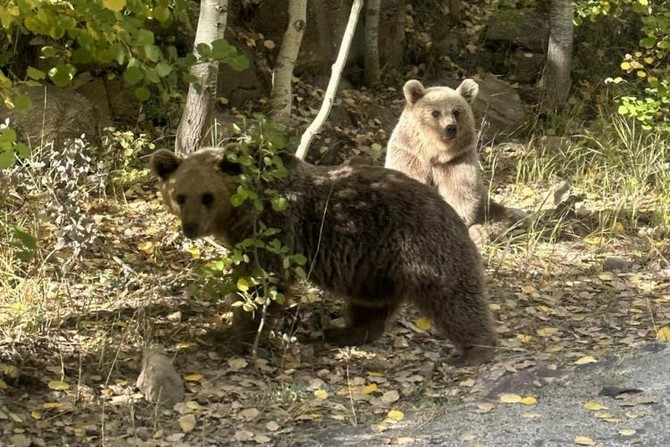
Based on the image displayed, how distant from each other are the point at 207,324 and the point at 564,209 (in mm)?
4132

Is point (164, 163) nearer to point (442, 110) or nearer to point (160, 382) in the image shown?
point (160, 382)

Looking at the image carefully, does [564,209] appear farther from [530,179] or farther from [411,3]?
[411,3]

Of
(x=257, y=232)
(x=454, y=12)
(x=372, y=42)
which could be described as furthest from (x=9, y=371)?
(x=454, y=12)

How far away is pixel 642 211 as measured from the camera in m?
9.74

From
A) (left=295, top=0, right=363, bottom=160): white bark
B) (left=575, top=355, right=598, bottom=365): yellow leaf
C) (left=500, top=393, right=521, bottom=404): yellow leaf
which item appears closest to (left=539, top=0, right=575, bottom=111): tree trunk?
(left=295, top=0, right=363, bottom=160): white bark

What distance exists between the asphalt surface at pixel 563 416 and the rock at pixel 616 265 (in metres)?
2.59

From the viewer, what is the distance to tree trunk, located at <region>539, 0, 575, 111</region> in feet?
41.7

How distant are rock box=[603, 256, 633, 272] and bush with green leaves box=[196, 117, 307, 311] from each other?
3280mm

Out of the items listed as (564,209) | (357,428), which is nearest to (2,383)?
(357,428)

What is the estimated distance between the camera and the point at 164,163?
6.57 meters

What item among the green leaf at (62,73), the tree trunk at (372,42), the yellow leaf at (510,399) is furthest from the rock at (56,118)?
the yellow leaf at (510,399)

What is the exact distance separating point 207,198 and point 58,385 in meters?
1.52

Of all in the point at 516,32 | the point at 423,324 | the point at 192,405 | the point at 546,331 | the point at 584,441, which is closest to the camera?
the point at 584,441

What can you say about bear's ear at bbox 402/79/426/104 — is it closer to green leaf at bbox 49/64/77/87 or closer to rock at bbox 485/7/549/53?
rock at bbox 485/7/549/53
